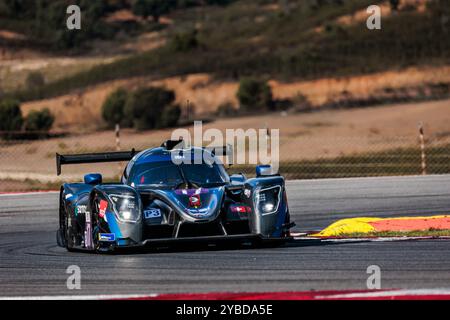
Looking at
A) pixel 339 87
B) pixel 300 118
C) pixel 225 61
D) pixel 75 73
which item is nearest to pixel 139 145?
pixel 300 118

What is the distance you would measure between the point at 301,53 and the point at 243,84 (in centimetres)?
774

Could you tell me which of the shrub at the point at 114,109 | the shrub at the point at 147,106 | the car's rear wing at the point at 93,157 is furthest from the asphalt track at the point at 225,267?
the shrub at the point at 114,109

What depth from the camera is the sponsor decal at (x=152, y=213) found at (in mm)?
13180

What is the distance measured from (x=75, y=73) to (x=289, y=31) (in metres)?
14.5

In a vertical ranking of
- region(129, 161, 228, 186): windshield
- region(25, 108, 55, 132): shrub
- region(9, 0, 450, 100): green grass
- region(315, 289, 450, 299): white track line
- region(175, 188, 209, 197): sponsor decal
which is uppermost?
region(9, 0, 450, 100): green grass

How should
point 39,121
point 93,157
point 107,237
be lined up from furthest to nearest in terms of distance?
point 39,121, point 93,157, point 107,237

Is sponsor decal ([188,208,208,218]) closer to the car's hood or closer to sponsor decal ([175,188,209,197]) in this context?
the car's hood

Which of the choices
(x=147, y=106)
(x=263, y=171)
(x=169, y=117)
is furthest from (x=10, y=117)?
(x=263, y=171)

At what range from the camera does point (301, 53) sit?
2574 inches

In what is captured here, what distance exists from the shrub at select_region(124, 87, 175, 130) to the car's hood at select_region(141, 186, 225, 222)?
1351 inches

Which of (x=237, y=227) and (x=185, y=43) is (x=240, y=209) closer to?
(x=237, y=227)

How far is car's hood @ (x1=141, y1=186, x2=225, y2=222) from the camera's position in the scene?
1312 cm

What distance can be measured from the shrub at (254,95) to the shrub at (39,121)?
9734 mm

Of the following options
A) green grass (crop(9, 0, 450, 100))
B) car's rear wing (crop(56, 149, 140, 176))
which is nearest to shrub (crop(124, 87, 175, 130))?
green grass (crop(9, 0, 450, 100))
